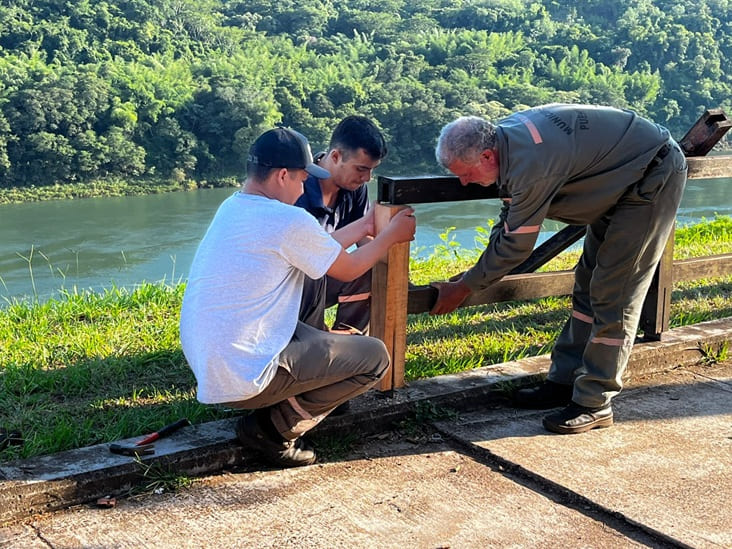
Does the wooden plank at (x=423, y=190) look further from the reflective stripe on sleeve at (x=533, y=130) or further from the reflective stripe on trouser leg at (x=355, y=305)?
the reflective stripe on trouser leg at (x=355, y=305)

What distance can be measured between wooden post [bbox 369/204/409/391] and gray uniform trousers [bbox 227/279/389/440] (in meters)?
0.43

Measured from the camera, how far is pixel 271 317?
9.17ft

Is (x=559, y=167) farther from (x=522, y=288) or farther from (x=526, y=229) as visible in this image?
(x=522, y=288)

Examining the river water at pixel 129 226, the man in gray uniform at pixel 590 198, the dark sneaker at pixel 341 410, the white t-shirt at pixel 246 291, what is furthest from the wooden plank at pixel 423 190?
the river water at pixel 129 226

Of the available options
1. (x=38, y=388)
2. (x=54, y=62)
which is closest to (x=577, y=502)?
(x=38, y=388)

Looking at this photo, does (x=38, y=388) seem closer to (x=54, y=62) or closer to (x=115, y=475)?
(x=115, y=475)

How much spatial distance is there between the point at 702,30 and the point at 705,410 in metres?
57.8

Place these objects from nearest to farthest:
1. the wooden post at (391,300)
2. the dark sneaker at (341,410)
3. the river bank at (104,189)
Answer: the dark sneaker at (341,410), the wooden post at (391,300), the river bank at (104,189)

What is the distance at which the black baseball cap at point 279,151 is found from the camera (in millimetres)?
2826

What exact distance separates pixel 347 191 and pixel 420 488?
147 cm

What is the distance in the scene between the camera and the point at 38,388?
145 inches

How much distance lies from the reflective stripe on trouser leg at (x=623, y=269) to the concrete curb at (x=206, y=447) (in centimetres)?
45

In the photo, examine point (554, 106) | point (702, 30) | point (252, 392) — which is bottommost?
point (252, 392)

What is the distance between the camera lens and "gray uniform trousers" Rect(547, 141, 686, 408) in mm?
3338
